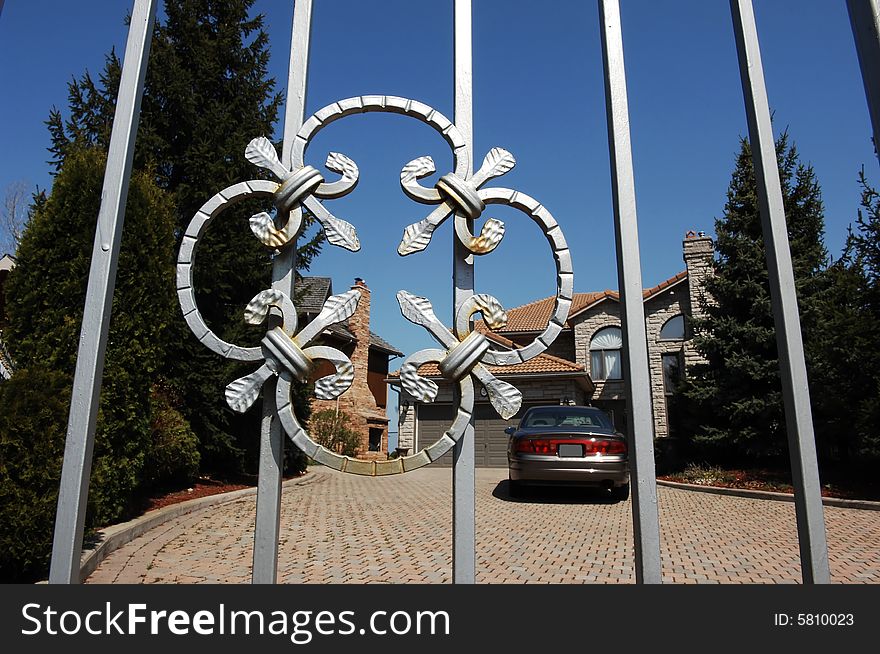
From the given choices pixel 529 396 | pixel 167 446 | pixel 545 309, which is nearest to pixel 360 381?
pixel 529 396

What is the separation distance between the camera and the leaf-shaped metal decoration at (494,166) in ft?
7.20

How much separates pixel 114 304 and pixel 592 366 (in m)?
19.0

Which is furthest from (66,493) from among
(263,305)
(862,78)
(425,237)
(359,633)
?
(862,78)

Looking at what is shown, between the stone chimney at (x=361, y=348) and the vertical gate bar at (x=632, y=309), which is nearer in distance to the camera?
the vertical gate bar at (x=632, y=309)

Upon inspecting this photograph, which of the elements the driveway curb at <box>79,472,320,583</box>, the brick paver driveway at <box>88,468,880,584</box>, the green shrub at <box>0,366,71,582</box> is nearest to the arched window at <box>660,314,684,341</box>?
the brick paver driveway at <box>88,468,880,584</box>

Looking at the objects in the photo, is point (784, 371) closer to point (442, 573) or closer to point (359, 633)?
point (359, 633)

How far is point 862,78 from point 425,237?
1.67 metres

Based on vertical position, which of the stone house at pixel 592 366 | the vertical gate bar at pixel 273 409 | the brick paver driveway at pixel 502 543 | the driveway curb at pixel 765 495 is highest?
the stone house at pixel 592 366

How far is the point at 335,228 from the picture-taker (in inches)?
84.0

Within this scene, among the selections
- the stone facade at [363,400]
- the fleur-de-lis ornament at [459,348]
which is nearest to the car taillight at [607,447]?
the fleur-de-lis ornament at [459,348]

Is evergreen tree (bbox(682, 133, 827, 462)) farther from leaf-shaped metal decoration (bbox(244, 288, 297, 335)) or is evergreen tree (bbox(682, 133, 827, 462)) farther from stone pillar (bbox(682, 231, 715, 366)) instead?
leaf-shaped metal decoration (bbox(244, 288, 297, 335))

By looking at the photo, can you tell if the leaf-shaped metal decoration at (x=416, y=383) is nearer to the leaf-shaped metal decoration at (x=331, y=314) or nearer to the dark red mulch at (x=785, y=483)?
the leaf-shaped metal decoration at (x=331, y=314)

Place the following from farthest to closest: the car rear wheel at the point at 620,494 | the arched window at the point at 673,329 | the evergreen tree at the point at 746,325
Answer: the arched window at the point at 673,329 → the evergreen tree at the point at 746,325 → the car rear wheel at the point at 620,494

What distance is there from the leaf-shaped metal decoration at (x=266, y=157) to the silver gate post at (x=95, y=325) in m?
0.42
